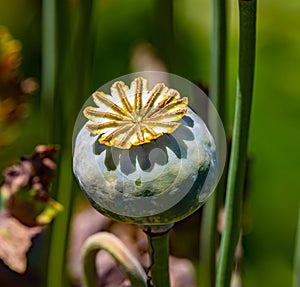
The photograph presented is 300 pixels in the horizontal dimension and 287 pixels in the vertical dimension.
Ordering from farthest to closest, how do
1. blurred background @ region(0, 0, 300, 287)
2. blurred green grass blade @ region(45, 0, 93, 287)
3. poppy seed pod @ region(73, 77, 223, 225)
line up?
blurred background @ region(0, 0, 300, 287)
blurred green grass blade @ region(45, 0, 93, 287)
poppy seed pod @ region(73, 77, 223, 225)

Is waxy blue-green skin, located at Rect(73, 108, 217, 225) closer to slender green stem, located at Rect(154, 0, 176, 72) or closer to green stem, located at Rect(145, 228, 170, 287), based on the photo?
green stem, located at Rect(145, 228, 170, 287)

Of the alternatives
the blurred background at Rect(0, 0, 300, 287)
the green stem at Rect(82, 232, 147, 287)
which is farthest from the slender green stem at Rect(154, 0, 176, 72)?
the green stem at Rect(82, 232, 147, 287)

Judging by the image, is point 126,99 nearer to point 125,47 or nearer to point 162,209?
point 162,209

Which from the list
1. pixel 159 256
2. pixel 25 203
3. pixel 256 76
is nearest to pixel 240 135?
pixel 159 256

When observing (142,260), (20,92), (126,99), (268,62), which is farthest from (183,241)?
(126,99)

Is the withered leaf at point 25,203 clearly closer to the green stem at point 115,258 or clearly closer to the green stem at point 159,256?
the green stem at point 115,258

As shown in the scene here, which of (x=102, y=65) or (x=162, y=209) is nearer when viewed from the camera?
(x=162, y=209)

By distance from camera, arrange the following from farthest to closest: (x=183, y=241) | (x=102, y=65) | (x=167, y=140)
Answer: (x=102, y=65), (x=183, y=241), (x=167, y=140)

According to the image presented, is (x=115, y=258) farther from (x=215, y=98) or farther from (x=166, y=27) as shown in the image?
(x=166, y=27)
